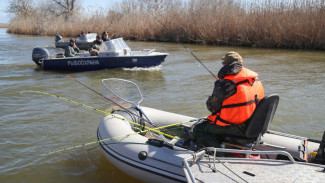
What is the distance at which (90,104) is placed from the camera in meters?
7.21

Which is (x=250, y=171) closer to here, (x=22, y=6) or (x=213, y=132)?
(x=213, y=132)

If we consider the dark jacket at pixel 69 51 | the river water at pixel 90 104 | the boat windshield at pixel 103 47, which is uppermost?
the boat windshield at pixel 103 47

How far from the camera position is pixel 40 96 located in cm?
800

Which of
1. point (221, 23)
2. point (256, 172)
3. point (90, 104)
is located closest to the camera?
point (256, 172)

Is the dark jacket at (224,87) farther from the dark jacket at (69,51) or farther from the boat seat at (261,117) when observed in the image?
the dark jacket at (69,51)

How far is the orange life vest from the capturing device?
9.90 feet

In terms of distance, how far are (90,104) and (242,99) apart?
193 inches

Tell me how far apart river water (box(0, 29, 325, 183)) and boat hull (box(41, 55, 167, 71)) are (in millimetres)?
219

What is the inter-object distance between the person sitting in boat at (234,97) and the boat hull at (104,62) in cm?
779

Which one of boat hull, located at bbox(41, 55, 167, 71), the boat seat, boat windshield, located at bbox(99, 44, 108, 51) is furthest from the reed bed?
the boat seat

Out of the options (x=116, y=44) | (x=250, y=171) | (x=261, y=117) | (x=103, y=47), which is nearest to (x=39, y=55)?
(x=103, y=47)

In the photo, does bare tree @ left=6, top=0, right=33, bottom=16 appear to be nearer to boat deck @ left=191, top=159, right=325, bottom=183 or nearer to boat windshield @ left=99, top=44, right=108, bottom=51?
boat windshield @ left=99, top=44, right=108, bottom=51

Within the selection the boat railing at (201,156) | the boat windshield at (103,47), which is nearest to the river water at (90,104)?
the boat windshield at (103,47)

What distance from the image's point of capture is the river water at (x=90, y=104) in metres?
4.44
